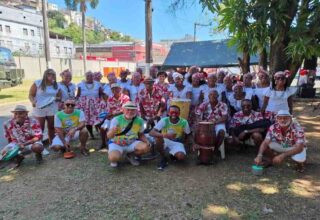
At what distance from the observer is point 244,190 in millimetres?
4523

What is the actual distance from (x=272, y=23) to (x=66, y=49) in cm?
6059

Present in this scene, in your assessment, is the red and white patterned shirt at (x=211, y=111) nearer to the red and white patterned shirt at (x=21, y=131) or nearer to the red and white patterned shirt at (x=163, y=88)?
the red and white patterned shirt at (x=163, y=88)

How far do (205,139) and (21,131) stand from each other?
319cm

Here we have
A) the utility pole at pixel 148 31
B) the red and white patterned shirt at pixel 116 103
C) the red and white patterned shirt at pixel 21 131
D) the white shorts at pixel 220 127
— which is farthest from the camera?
the utility pole at pixel 148 31

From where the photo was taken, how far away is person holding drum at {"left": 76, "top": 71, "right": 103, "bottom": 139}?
6736mm

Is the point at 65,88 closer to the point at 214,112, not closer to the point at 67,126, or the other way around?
the point at 67,126

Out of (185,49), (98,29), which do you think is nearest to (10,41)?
(185,49)

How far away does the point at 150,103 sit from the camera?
630cm

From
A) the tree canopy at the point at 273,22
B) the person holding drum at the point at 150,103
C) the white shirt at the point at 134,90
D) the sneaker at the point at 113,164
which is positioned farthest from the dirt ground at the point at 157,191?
the tree canopy at the point at 273,22

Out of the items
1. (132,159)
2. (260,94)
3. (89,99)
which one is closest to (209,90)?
(260,94)

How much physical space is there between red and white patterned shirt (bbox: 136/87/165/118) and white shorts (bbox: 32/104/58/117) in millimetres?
1697

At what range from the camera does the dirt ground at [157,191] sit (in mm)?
3926

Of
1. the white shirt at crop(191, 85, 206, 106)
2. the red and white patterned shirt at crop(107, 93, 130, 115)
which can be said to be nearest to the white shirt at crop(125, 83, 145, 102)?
the red and white patterned shirt at crop(107, 93, 130, 115)

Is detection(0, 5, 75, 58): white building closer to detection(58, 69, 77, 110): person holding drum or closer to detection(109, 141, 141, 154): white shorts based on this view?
detection(58, 69, 77, 110): person holding drum
